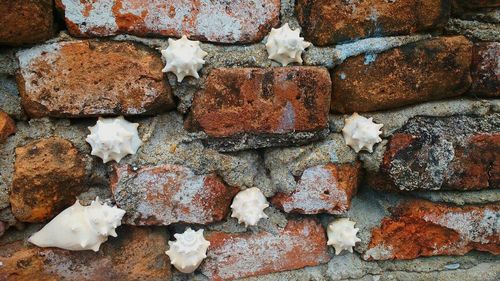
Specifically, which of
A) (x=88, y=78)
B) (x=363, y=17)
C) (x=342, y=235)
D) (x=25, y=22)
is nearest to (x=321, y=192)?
(x=342, y=235)

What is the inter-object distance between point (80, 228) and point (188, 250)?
0.58 ft

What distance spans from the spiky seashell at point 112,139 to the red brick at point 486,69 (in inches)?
24.0

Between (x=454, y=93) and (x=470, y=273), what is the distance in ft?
1.15

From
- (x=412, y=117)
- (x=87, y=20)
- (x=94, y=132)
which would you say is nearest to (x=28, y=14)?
(x=87, y=20)

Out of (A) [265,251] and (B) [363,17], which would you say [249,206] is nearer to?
(A) [265,251]

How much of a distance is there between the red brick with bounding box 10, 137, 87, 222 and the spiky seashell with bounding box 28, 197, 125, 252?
2cm

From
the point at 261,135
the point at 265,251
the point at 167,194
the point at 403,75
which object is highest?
the point at 403,75

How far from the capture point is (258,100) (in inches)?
28.7

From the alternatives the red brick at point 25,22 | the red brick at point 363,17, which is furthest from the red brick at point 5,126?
the red brick at point 363,17

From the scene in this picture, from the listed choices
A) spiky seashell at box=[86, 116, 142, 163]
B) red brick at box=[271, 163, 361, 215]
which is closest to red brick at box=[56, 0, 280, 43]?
spiky seashell at box=[86, 116, 142, 163]

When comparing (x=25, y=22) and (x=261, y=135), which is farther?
(x=261, y=135)

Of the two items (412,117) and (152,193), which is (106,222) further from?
(412,117)

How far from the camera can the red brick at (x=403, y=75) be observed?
0.76 meters

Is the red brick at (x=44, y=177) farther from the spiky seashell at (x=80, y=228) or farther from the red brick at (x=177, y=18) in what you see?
the red brick at (x=177, y=18)
